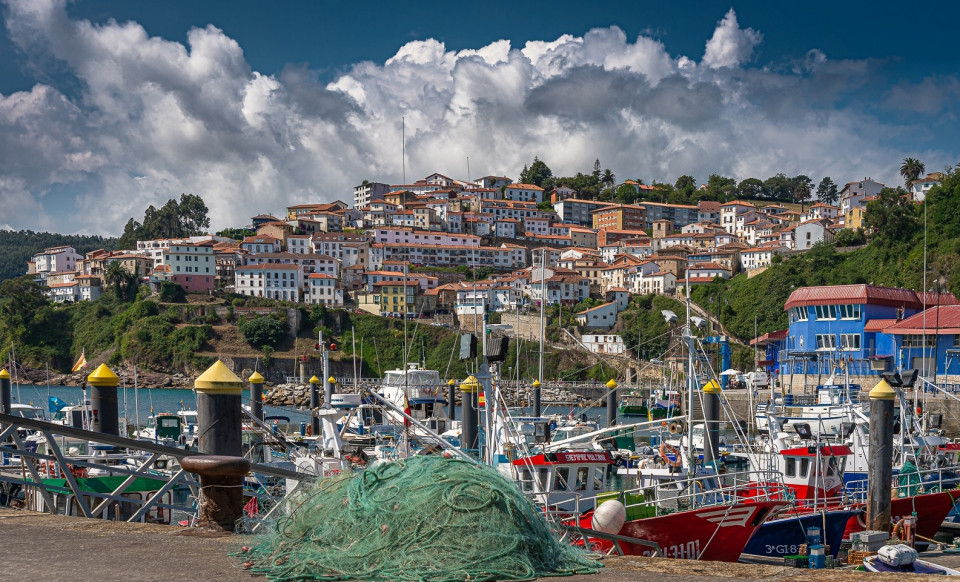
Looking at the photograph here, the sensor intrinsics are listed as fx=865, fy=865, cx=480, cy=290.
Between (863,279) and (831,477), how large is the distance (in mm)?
63668

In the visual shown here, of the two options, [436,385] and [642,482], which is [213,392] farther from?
[436,385]

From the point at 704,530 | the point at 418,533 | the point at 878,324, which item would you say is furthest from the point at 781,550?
the point at 878,324

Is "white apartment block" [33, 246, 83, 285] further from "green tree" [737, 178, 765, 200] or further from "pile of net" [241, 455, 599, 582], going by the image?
"pile of net" [241, 455, 599, 582]

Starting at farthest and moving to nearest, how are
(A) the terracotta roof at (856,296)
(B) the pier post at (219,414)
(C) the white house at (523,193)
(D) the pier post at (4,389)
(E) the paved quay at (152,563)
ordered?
1. (C) the white house at (523,193)
2. (A) the terracotta roof at (856,296)
3. (D) the pier post at (4,389)
4. (B) the pier post at (219,414)
5. (E) the paved quay at (152,563)

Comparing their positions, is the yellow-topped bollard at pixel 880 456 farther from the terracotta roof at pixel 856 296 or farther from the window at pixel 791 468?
the terracotta roof at pixel 856 296

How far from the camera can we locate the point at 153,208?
13188 cm

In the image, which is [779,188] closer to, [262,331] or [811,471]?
[262,331]

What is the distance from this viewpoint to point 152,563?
5109 millimetres

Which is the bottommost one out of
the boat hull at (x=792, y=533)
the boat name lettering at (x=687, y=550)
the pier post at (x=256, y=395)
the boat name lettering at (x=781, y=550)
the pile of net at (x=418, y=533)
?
the boat name lettering at (x=781, y=550)

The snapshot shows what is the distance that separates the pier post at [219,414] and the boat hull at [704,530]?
6433 mm

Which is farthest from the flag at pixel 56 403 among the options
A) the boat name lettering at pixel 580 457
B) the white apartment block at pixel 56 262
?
the white apartment block at pixel 56 262

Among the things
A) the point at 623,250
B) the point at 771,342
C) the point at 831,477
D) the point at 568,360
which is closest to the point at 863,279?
the point at 771,342

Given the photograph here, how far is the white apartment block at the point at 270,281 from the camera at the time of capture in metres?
103

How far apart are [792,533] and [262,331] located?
3155 inches
